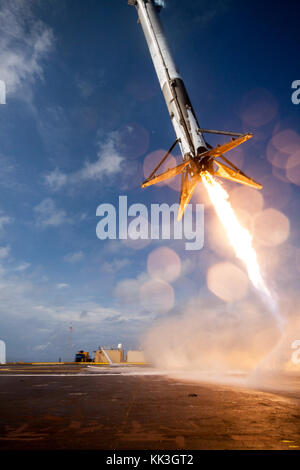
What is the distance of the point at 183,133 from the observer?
63.6ft

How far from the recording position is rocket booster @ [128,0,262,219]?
1848 cm

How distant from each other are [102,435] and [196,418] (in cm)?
252

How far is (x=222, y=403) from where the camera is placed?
8188 mm

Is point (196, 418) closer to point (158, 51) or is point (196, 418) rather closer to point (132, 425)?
point (132, 425)

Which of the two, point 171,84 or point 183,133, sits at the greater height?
point 171,84

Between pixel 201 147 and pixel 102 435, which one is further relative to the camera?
pixel 201 147

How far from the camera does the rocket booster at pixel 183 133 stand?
18484 millimetres

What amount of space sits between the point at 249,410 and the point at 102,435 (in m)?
4.41

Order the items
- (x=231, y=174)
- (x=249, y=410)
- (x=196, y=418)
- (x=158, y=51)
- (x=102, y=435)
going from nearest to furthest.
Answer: (x=102, y=435) → (x=196, y=418) → (x=249, y=410) → (x=231, y=174) → (x=158, y=51)
